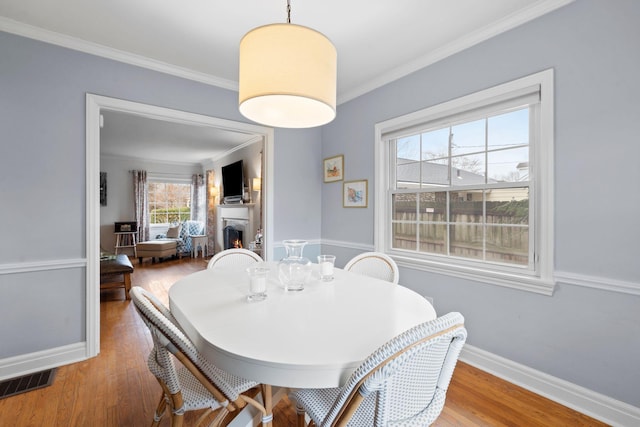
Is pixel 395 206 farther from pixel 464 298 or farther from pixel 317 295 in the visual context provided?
pixel 317 295

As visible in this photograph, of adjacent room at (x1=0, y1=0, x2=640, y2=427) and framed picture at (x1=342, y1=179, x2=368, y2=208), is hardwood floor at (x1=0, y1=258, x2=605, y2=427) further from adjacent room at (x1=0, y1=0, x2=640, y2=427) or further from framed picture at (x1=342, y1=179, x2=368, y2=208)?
framed picture at (x1=342, y1=179, x2=368, y2=208)

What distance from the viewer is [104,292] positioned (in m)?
4.42

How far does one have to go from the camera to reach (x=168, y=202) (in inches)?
323

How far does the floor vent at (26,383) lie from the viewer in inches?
78.1

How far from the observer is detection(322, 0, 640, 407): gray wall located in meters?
1.62

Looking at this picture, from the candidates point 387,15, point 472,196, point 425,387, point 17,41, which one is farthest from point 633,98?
point 17,41

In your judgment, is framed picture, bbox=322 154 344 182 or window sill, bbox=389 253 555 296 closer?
window sill, bbox=389 253 555 296

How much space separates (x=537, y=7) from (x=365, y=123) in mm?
1635

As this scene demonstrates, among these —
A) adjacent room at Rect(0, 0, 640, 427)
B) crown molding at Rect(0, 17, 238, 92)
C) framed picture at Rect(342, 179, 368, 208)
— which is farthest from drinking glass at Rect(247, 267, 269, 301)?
crown molding at Rect(0, 17, 238, 92)

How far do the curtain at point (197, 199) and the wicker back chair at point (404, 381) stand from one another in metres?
8.04

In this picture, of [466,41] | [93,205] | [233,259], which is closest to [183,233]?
[93,205]

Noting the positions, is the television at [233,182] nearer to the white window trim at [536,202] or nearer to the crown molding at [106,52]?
the crown molding at [106,52]

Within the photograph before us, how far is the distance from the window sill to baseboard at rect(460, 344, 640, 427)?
1.78 ft

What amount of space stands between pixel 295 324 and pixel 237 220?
564cm
